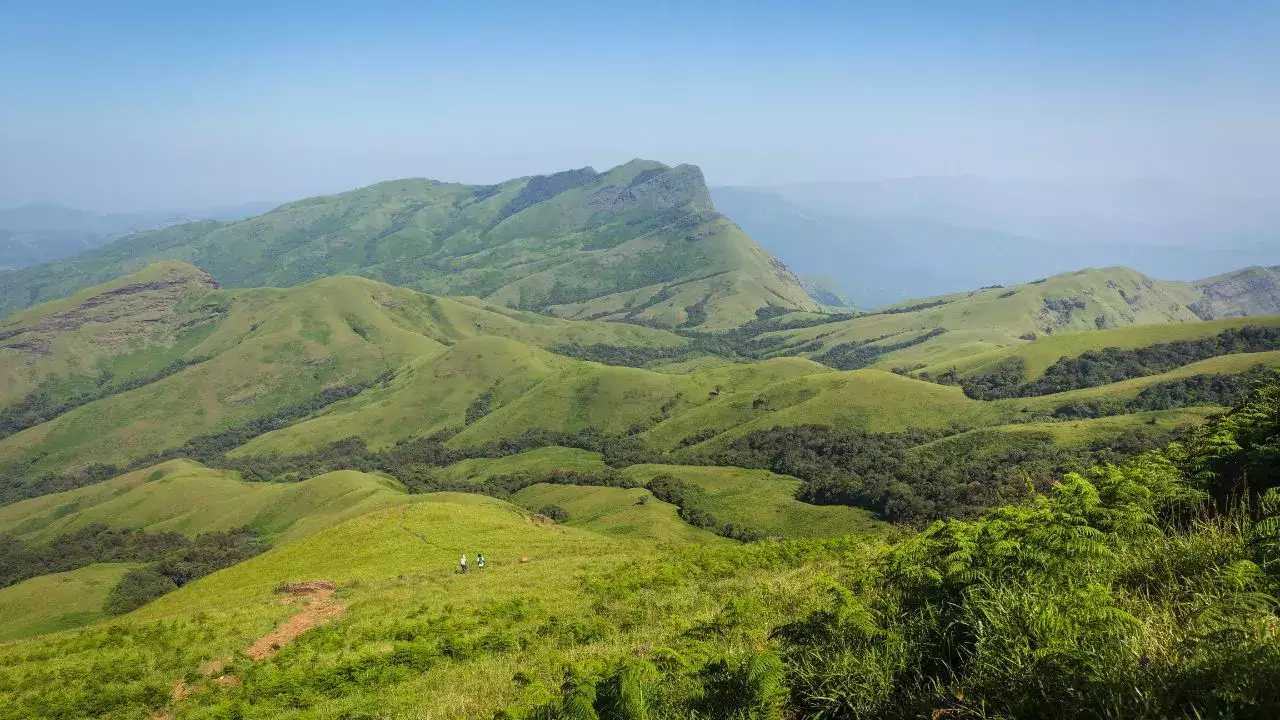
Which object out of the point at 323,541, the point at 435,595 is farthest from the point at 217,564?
the point at 435,595

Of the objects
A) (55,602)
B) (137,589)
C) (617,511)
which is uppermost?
(617,511)

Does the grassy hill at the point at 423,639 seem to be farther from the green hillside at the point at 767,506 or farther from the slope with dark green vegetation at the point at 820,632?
the green hillside at the point at 767,506

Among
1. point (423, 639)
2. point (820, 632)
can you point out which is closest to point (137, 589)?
point (423, 639)

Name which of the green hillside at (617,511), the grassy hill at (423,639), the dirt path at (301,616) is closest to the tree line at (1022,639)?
the grassy hill at (423,639)

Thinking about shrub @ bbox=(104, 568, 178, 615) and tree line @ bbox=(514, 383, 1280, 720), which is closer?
tree line @ bbox=(514, 383, 1280, 720)

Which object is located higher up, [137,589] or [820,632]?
[820,632]

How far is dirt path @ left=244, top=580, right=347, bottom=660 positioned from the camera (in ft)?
95.8

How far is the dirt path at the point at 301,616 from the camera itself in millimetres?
29192

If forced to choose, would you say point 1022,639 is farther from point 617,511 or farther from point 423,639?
point 617,511

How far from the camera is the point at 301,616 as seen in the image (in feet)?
109

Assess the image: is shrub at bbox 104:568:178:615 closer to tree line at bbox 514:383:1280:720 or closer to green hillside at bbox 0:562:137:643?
green hillside at bbox 0:562:137:643

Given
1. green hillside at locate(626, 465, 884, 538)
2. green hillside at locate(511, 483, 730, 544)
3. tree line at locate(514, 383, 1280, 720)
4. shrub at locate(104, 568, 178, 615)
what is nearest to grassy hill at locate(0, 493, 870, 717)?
tree line at locate(514, 383, 1280, 720)

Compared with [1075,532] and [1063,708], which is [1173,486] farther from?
[1063,708]

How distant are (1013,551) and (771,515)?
470ft
